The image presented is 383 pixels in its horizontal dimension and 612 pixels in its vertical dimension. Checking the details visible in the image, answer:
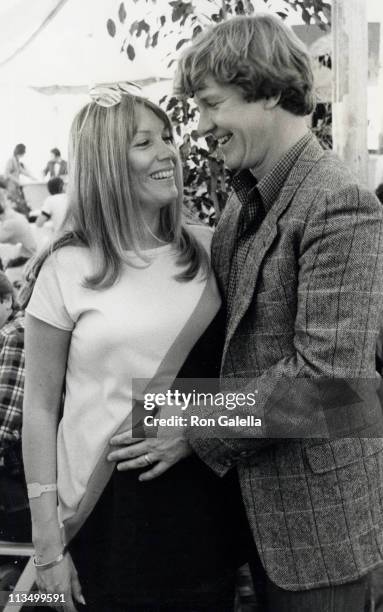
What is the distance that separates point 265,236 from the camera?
122cm

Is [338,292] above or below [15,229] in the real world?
above

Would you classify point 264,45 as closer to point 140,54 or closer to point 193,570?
point 140,54

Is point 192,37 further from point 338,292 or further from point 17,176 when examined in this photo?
point 338,292

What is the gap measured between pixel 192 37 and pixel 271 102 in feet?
2.11

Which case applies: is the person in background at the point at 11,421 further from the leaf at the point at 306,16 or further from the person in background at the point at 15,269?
the leaf at the point at 306,16

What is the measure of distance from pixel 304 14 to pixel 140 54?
1.53 ft

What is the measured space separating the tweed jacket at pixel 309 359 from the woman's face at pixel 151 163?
272 mm

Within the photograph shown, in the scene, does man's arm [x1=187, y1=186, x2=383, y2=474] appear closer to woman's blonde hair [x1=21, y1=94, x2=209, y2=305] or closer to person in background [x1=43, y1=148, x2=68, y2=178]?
woman's blonde hair [x1=21, y1=94, x2=209, y2=305]

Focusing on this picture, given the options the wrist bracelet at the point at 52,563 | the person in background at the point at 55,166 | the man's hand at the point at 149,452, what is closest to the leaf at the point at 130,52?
the person in background at the point at 55,166

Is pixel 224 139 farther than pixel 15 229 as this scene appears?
No

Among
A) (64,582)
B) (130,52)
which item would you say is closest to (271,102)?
(130,52)

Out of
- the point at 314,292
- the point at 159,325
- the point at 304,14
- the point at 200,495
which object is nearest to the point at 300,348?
the point at 314,292

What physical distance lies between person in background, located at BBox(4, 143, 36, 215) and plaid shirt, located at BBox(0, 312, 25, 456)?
44cm

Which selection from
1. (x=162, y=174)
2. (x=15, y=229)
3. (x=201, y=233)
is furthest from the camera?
(x=15, y=229)
